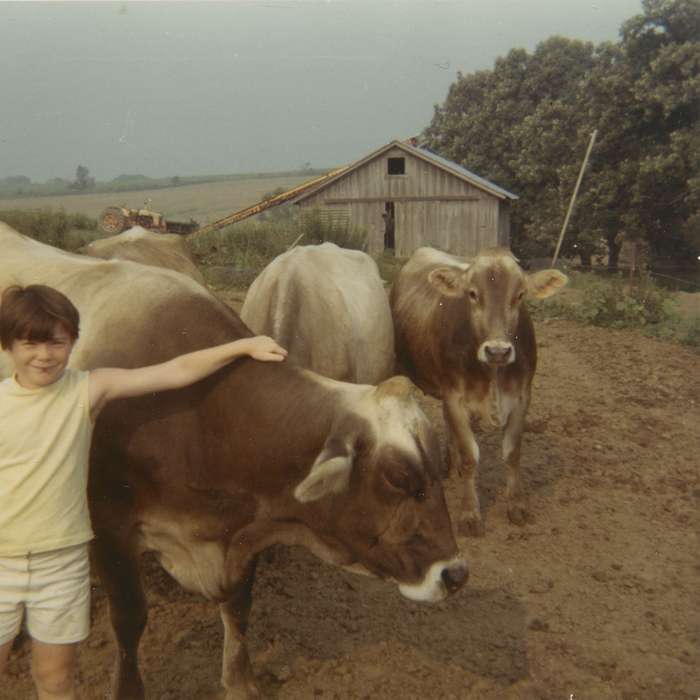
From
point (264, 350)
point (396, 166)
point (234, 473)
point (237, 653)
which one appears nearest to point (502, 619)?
point (237, 653)

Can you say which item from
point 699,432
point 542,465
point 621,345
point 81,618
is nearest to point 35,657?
point 81,618

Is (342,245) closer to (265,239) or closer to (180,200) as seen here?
(265,239)

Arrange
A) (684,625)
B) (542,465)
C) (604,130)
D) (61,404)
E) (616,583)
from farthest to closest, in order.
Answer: (604,130) → (542,465) → (616,583) → (684,625) → (61,404)

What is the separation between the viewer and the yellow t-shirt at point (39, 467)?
8.14ft

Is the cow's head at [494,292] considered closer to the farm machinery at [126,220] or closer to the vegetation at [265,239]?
the vegetation at [265,239]

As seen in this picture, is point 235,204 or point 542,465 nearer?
point 542,465

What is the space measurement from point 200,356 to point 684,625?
3025 mm

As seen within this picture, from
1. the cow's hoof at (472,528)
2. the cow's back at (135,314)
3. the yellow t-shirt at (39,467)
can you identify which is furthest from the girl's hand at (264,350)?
the cow's hoof at (472,528)

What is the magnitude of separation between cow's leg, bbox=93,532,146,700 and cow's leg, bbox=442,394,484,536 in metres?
2.56

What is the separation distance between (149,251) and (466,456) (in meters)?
3.26

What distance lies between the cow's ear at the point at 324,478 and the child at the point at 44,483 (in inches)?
30.9

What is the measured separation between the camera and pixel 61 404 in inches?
102

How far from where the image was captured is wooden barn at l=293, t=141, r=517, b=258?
94.8ft

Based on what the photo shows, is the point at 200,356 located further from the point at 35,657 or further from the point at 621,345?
the point at 621,345
